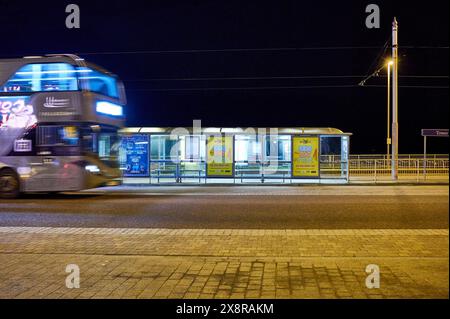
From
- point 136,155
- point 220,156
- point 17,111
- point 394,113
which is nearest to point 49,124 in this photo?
point 17,111

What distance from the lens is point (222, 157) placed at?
23906 mm

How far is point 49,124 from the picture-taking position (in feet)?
51.1

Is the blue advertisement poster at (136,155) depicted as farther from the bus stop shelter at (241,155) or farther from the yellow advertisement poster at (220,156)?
the yellow advertisement poster at (220,156)

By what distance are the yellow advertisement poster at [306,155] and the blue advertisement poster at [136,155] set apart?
267 inches

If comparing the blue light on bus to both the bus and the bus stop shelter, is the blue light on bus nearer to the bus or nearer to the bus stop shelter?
the bus

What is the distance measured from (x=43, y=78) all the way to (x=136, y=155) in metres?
9.55

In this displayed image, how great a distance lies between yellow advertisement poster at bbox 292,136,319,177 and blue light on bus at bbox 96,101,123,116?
9.04 metres

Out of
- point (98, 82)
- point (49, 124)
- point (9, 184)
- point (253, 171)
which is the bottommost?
point (9, 184)

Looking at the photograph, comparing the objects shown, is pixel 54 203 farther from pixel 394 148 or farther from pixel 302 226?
pixel 394 148

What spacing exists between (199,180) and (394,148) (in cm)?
917

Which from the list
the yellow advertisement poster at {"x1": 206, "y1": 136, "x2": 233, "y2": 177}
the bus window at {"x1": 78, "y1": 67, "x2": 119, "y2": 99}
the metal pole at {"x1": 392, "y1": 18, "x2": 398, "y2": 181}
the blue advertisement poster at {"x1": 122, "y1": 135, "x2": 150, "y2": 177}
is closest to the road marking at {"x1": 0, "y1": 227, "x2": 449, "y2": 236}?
the bus window at {"x1": 78, "y1": 67, "x2": 119, "y2": 99}

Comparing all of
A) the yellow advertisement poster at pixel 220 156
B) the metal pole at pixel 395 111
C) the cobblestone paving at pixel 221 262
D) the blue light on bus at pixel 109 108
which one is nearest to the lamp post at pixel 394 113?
the metal pole at pixel 395 111

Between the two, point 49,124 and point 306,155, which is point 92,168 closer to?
point 49,124

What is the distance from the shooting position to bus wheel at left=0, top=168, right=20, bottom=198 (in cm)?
1587
